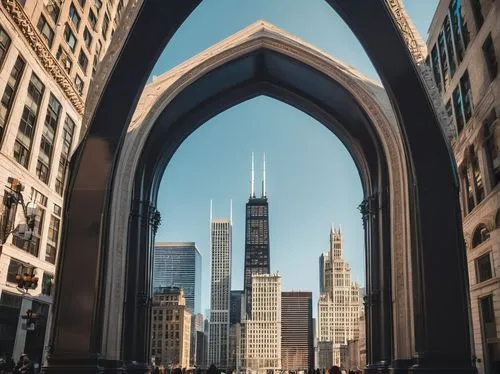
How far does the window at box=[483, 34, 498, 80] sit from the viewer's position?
84.0 feet

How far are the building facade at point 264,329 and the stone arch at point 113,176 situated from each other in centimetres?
16885

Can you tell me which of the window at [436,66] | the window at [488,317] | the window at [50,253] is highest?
the window at [436,66]

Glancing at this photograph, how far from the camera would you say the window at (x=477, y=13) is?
2755cm

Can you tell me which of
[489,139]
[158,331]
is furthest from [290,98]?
[158,331]

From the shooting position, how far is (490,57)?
86.1 feet

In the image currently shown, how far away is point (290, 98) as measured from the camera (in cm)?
2881

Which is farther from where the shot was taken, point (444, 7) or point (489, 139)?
point (444, 7)

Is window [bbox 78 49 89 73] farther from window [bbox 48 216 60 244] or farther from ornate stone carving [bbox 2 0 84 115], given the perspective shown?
window [bbox 48 216 60 244]

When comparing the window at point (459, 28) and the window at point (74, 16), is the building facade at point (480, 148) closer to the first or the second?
the window at point (459, 28)

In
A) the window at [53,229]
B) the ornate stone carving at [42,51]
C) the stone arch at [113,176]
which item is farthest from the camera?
the window at [53,229]

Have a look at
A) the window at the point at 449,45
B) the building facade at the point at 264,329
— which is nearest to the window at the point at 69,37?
the window at the point at 449,45

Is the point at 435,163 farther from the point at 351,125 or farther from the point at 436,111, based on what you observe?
the point at 351,125

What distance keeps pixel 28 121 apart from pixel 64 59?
659 centimetres

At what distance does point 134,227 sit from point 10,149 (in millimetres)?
11215
